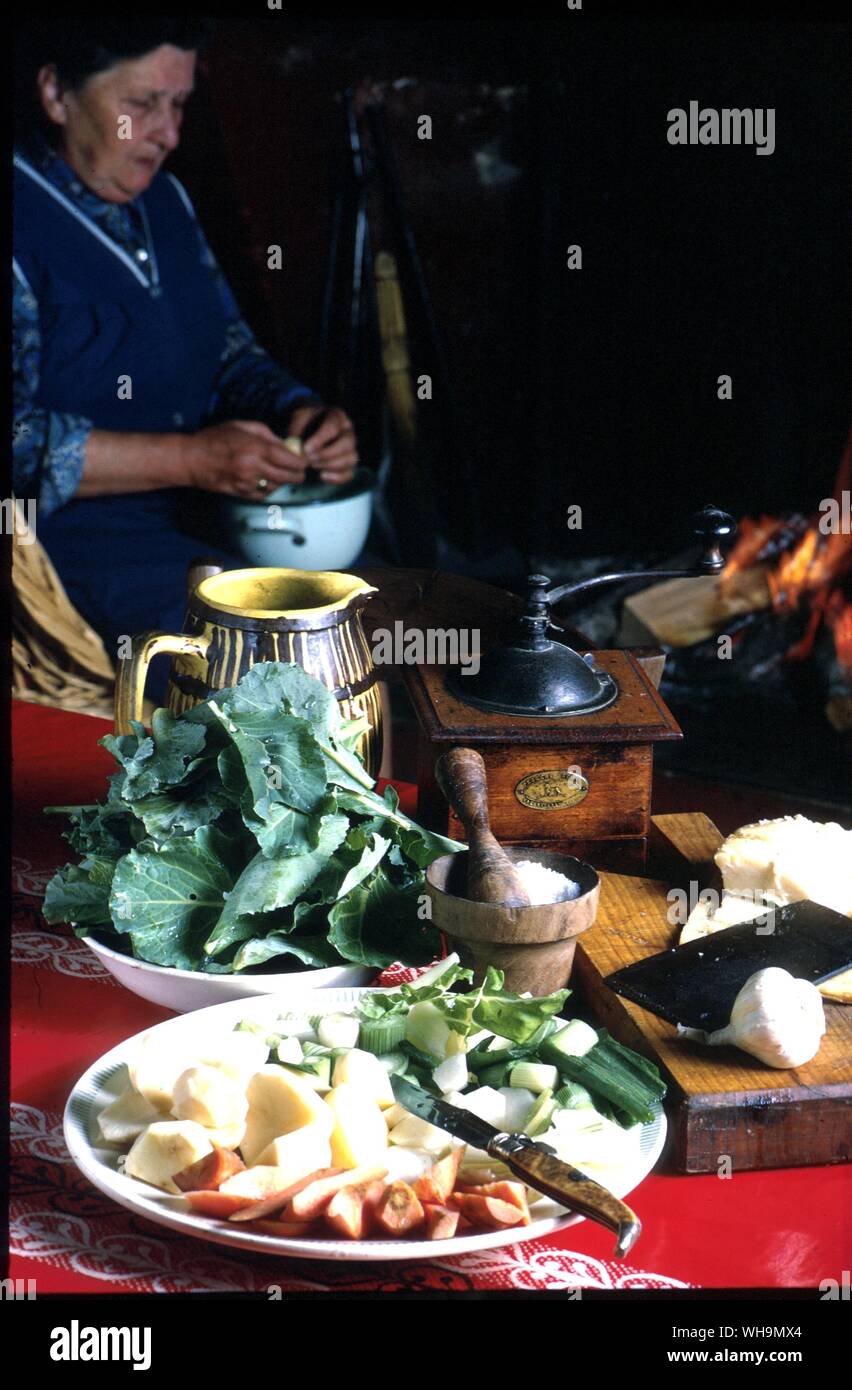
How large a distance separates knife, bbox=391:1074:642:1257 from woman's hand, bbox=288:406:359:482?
245cm

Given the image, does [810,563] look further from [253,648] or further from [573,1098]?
[573,1098]

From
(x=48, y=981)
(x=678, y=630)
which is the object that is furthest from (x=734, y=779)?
(x=48, y=981)

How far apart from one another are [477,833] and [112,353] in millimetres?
2515

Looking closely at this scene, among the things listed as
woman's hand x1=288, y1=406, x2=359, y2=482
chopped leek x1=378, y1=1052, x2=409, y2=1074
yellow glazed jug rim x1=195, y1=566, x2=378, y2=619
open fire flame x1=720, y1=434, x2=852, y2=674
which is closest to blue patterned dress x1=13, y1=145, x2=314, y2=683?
woman's hand x1=288, y1=406, x2=359, y2=482

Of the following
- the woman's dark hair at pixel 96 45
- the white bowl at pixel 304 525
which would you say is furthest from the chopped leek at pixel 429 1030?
the woman's dark hair at pixel 96 45

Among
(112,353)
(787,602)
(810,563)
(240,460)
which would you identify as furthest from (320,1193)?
(810,563)

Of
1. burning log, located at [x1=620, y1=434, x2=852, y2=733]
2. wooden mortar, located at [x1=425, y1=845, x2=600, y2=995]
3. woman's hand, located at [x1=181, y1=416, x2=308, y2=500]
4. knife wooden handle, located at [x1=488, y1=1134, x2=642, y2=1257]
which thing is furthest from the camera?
burning log, located at [x1=620, y1=434, x2=852, y2=733]

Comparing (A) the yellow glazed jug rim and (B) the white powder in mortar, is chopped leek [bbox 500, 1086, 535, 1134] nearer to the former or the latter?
(B) the white powder in mortar

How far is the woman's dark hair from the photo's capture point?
325cm

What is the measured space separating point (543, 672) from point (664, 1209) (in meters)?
0.63

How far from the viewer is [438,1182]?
3.38ft

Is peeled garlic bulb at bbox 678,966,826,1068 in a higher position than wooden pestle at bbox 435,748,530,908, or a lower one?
lower

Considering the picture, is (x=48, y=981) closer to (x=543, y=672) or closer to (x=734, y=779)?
(x=543, y=672)

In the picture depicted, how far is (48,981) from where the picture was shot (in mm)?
1451
